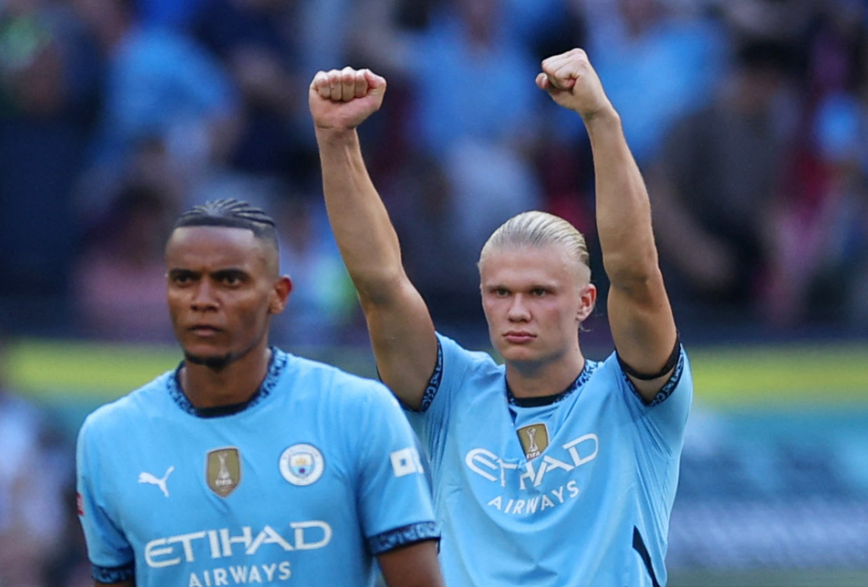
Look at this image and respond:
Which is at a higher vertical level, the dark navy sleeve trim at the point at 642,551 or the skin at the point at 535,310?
the skin at the point at 535,310

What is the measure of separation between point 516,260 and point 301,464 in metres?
1.08

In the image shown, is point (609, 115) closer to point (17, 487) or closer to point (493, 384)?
point (493, 384)

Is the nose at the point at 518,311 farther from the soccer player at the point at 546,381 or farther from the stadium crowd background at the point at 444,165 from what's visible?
the stadium crowd background at the point at 444,165

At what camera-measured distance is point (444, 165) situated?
35.7 feet

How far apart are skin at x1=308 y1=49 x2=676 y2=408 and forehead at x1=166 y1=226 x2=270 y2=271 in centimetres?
57

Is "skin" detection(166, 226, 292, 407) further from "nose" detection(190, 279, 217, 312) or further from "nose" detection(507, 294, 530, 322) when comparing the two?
"nose" detection(507, 294, 530, 322)

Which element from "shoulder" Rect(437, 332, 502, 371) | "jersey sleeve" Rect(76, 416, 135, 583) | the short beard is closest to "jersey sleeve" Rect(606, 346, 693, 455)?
"shoulder" Rect(437, 332, 502, 371)

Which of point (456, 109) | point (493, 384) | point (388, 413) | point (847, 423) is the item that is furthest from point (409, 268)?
point (388, 413)

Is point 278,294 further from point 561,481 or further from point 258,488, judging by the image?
point 561,481

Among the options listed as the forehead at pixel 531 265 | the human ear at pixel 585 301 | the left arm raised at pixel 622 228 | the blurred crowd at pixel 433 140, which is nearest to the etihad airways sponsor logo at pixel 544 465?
the left arm raised at pixel 622 228

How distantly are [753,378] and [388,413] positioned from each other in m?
5.77

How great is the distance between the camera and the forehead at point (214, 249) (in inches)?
185

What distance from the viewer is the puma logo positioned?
15.3 ft

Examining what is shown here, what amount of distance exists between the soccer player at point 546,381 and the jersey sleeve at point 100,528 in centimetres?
104
